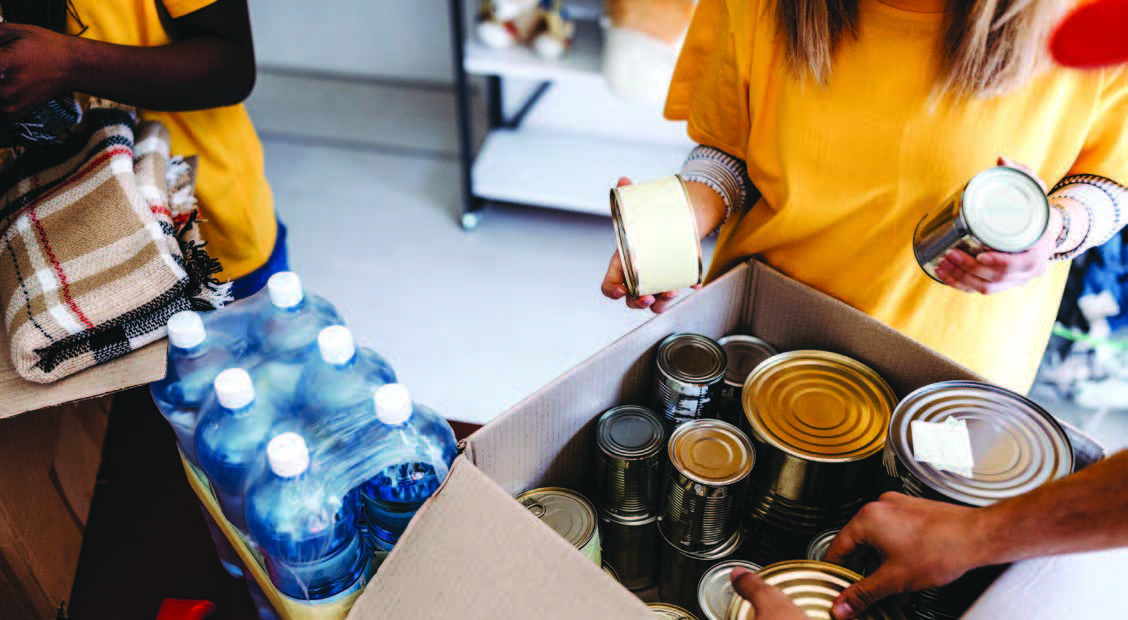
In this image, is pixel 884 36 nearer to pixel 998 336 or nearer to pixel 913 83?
pixel 913 83

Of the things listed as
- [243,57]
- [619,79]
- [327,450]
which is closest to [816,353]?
[327,450]

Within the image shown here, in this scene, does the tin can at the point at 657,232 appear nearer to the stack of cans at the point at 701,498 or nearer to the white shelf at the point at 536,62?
the stack of cans at the point at 701,498

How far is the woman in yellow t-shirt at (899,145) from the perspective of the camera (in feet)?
3.08

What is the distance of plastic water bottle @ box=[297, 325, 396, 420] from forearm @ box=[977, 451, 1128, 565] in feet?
2.10

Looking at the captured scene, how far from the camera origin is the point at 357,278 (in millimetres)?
2947

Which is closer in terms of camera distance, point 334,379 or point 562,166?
point 334,379

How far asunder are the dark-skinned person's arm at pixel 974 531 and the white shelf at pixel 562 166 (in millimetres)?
2278

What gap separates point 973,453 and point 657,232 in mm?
431

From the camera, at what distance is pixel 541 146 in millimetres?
3252

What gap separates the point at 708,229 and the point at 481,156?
2164mm

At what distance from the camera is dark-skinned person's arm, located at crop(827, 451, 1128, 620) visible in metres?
0.66

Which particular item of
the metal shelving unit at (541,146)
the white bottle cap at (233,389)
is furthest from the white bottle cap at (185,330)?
the metal shelving unit at (541,146)

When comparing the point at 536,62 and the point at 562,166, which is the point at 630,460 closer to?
the point at 536,62

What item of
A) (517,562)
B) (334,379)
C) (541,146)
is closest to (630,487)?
(517,562)
